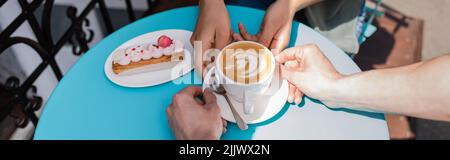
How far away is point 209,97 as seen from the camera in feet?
2.80

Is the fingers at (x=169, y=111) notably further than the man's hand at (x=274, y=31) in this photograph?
No

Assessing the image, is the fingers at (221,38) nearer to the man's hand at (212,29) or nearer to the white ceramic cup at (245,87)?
the man's hand at (212,29)

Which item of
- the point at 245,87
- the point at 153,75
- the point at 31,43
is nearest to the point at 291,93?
the point at 245,87

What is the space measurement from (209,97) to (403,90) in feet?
1.55

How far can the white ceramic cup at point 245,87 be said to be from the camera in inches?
31.7

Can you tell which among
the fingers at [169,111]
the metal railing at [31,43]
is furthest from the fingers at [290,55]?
the metal railing at [31,43]

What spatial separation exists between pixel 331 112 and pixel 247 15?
1.48 ft

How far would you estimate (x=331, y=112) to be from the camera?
884mm

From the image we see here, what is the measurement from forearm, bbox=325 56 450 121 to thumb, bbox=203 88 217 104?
30 centimetres

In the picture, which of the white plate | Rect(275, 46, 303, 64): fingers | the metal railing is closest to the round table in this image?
the white plate

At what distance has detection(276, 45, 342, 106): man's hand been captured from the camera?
2.89 ft

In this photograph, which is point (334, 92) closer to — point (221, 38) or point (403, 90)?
point (403, 90)

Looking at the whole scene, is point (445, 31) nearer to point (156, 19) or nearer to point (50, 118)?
point (156, 19)
